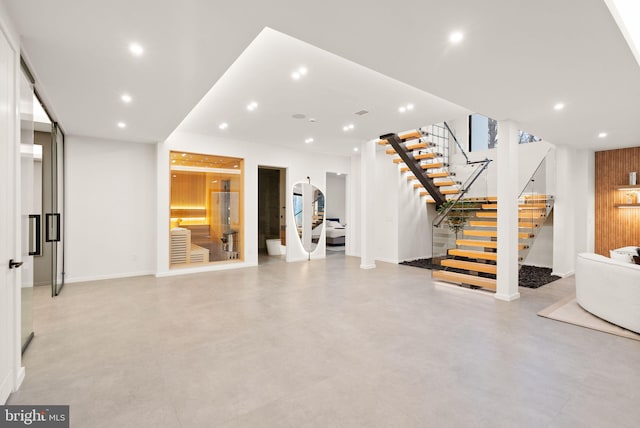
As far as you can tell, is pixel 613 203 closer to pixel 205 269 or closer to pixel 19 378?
pixel 205 269

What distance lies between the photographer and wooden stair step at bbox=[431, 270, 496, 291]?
A: 5406 millimetres

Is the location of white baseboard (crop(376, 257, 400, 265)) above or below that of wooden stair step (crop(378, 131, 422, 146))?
below

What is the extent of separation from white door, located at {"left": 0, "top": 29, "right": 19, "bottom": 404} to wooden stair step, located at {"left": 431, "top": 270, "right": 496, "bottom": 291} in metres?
5.96

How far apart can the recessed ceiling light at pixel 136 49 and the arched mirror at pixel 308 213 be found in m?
5.85

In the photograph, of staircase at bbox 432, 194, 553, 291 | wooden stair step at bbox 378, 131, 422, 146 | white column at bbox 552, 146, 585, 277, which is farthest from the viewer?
wooden stair step at bbox 378, 131, 422, 146

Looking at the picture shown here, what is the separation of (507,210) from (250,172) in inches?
217

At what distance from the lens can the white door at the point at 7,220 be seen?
2254 mm

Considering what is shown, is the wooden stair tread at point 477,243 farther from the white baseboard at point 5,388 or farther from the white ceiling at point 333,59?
the white baseboard at point 5,388

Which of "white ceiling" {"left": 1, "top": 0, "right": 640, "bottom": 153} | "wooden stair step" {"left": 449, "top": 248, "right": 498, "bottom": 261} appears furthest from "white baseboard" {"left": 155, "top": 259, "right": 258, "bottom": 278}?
"wooden stair step" {"left": 449, "top": 248, "right": 498, "bottom": 261}

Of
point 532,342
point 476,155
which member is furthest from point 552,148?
point 532,342

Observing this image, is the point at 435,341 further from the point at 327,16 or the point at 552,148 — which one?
the point at 552,148

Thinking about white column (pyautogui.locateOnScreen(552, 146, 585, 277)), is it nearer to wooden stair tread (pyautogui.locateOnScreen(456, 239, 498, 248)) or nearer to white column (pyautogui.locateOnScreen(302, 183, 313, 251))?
wooden stair tread (pyautogui.locateOnScreen(456, 239, 498, 248))

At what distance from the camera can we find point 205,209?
302 inches

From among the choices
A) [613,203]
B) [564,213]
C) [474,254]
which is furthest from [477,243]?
[613,203]
